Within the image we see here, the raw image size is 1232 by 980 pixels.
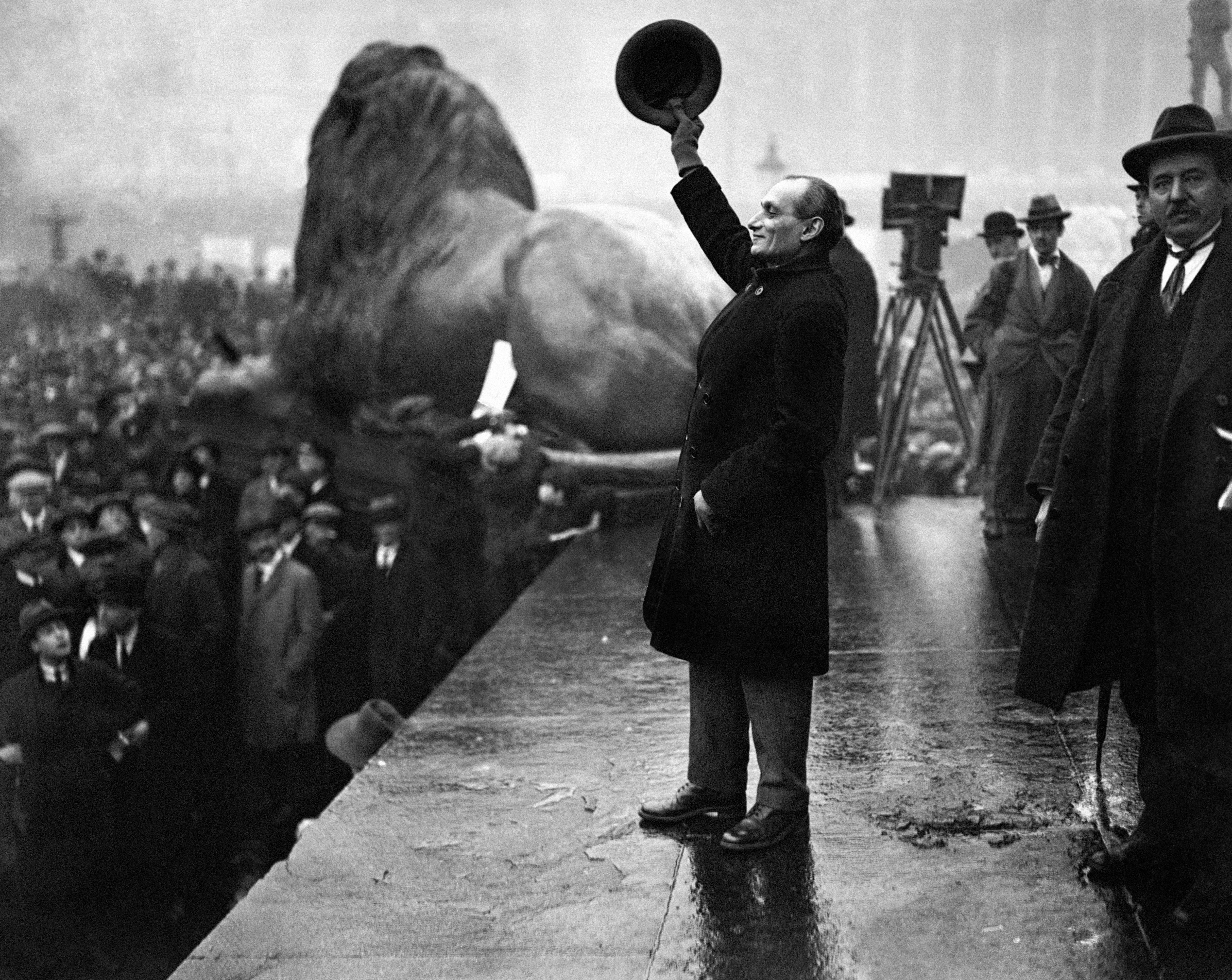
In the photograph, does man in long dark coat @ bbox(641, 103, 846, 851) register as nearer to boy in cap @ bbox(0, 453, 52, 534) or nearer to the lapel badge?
the lapel badge

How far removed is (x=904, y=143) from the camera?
13.6m

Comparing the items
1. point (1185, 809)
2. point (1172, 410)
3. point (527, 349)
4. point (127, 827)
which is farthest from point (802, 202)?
point (527, 349)

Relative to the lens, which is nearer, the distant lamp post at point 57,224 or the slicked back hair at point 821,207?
the slicked back hair at point 821,207

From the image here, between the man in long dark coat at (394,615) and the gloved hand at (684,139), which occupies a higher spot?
the gloved hand at (684,139)

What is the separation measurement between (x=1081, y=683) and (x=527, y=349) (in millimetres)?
8412

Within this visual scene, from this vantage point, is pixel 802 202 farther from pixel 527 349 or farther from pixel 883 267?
pixel 883 267

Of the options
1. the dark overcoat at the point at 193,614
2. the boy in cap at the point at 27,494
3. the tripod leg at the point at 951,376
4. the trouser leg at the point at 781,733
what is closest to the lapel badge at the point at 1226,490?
the trouser leg at the point at 781,733

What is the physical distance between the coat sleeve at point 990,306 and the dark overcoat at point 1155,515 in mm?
4250

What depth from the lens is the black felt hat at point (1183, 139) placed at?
9.82ft

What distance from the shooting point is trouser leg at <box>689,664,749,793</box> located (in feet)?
12.1

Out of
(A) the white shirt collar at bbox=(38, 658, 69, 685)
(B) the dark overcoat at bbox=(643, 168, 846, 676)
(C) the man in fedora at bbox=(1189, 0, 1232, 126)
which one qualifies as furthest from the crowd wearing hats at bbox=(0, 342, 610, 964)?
(C) the man in fedora at bbox=(1189, 0, 1232, 126)

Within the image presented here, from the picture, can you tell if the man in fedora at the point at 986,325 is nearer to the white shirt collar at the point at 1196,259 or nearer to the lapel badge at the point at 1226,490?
the white shirt collar at the point at 1196,259

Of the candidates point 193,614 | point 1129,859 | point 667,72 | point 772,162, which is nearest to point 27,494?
point 193,614

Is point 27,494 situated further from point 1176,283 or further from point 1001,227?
point 1176,283
